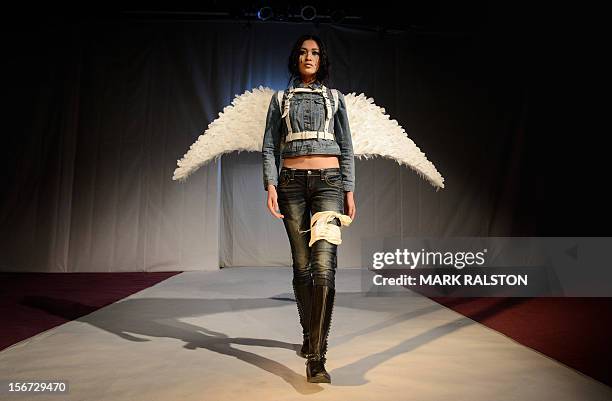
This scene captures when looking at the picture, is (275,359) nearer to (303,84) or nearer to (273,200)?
(273,200)

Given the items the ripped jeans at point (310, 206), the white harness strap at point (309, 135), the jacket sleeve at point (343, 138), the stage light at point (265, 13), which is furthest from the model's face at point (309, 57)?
the stage light at point (265, 13)

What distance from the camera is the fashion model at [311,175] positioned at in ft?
5.69

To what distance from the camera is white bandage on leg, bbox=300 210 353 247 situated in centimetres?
172

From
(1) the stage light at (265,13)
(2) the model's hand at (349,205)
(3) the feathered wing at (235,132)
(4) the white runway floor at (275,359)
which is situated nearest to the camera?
(4) the white runway floor at (275,359)

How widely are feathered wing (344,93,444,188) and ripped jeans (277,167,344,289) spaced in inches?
24.2

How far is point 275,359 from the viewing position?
77.5 inches

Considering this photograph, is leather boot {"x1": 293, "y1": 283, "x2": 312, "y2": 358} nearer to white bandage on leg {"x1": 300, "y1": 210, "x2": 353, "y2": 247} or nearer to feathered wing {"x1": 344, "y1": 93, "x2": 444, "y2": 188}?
white bandage on leg {"x1": 300, "y1": 210, "x2": 353, "y2": 247}

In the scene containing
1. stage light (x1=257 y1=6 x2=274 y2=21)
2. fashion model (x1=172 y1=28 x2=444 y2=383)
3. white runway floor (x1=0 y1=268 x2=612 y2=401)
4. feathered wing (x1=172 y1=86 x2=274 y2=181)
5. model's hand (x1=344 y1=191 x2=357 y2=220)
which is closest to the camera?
white runway floor (x1=0 y1=268 x2=612 y2=401)

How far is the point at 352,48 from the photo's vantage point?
641 centimetres

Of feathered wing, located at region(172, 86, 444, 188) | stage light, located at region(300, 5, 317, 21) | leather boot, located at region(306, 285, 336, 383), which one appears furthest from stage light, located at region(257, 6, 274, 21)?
leather boot, located at region(306, 285, 336, 383)

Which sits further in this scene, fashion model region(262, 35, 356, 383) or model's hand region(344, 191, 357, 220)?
model's hand region(344, 191, 357, 220)

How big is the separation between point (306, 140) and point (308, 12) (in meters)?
4.78

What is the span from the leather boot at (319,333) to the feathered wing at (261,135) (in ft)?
2.96

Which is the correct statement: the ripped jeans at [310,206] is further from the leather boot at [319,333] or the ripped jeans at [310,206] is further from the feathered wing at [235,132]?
the feathered wing at [235,132]
